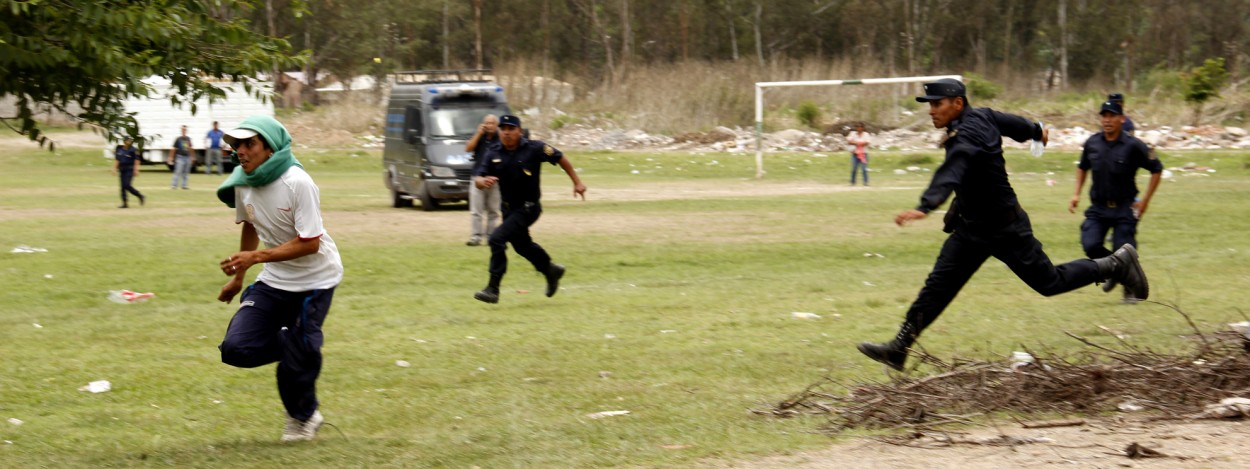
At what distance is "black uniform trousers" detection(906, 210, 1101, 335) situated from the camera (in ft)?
23.2

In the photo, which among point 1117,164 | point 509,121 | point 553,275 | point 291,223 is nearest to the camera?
point 291,223

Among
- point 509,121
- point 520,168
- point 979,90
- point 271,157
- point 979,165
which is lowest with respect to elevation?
point 520,168

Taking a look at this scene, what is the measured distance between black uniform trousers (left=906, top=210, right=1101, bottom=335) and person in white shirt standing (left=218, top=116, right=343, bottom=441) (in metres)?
3.18

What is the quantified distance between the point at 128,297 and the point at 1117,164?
27.7ft

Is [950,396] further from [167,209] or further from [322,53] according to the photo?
[322,53]

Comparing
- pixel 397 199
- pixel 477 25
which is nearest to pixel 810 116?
pixel 397 199

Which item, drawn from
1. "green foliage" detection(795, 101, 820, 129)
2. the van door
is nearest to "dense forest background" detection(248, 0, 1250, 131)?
"green foliage" detection(795, 101, 820, 129)

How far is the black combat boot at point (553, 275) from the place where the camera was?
11287mm

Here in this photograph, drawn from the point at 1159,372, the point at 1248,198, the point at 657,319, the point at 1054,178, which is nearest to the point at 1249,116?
the point at 1054,178

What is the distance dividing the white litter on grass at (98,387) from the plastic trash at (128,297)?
171 inches

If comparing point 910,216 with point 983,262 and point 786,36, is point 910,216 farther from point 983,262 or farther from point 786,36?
point 786,36

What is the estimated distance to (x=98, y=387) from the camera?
25.2ft

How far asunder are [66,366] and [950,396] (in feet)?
18.2

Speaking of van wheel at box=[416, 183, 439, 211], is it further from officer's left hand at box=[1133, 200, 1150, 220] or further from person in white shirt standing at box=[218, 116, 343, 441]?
person in white shirt standing at box=[218, 116, 343, 441]
